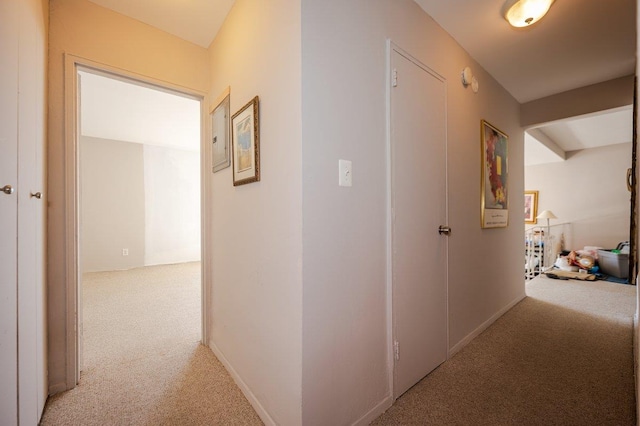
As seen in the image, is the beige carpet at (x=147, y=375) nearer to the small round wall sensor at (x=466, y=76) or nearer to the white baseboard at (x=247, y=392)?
the white baseboard at (x=247, y=392)

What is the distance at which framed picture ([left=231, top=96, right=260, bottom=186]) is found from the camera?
55.0 inches

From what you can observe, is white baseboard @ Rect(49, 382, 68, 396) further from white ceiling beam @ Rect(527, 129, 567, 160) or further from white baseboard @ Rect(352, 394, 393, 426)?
white ceiling beam @ Rect(527, 129, 567, 160)

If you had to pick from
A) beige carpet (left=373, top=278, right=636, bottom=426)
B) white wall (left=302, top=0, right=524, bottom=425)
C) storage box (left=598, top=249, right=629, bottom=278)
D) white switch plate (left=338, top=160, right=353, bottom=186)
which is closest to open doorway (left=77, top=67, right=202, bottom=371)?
white wall (left=302, top=0, right=524, bottom=425)

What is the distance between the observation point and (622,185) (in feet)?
18.3

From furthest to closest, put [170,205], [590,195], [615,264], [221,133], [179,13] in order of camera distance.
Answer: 1. [590,195]
2. [170,205]
3. [615,264]
4. [221,133]
5. [179,13]

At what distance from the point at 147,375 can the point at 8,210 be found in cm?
135

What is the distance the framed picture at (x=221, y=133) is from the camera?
1.76 metres

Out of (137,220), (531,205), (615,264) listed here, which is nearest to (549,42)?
(615,264)

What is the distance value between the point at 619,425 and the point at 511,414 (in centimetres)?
48

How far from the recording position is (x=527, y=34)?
79.1 inches

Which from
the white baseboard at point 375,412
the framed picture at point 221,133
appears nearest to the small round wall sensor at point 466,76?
the framed picture at point 221,133

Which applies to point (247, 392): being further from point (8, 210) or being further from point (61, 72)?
point (61, 72)

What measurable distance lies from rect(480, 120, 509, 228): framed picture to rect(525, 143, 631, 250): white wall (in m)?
5.13

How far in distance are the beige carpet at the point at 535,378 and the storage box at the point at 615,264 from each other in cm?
243
